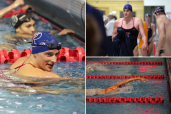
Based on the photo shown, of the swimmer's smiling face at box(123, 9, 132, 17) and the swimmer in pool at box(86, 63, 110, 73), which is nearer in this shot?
the swimmer's smiling face at box(123, 9, 132, 17)

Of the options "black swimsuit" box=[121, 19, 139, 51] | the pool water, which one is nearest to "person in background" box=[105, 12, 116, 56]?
"black swimsuit" box=[121, 19, 139, 51]

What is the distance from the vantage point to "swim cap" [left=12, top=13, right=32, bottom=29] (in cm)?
475

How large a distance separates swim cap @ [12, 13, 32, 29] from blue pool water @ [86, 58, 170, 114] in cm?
186

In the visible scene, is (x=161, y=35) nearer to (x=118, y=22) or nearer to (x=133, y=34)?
(x=133, y=34)

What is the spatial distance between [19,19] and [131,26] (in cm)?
251

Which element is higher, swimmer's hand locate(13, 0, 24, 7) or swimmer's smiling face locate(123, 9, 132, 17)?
swimmer's hand locate(13, 0, 24, 7)

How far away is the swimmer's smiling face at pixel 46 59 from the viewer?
154 inches

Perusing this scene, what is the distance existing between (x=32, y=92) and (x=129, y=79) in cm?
166

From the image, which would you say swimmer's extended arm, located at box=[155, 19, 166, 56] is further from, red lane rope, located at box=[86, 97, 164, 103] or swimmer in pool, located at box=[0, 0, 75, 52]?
swimmer in pool, located at box=[0, 0, 75, 52]

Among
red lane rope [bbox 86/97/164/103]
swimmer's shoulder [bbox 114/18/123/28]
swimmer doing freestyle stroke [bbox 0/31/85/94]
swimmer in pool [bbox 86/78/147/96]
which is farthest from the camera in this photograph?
swimmer doing freestyle stroke [bbox 0/31/85/94]

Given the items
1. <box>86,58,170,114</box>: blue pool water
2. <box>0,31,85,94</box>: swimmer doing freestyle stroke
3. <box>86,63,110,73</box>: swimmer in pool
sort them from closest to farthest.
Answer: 1. <box>86,58,170,114</box>: blue pool water
2. <box>0,31,85,94</box>: swimmer doing freestyle stroke
3. <box>86,63,110,73</box>: swimmer in pool

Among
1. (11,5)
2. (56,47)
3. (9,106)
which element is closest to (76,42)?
(56,47)

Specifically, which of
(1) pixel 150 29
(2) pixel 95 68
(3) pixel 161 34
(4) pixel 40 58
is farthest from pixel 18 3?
(3) pixel 161 34

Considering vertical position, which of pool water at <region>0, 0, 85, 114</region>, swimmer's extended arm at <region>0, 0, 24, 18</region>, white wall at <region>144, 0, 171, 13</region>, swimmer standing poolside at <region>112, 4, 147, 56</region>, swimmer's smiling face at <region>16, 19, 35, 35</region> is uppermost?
swimmer's extended arm at <region>0, 0, 24, 18</region>
